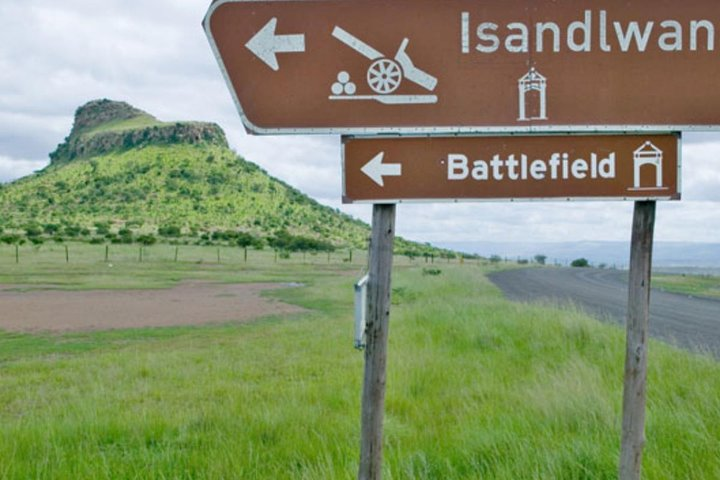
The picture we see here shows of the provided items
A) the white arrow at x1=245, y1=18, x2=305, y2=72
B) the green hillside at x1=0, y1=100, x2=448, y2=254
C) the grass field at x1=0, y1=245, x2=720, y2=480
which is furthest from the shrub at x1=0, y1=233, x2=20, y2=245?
the white arrow at x1=245, y1=18, x2=305, y2=72

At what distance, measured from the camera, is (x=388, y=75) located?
269 cm

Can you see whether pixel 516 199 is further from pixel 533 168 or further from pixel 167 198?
pixel 167 198

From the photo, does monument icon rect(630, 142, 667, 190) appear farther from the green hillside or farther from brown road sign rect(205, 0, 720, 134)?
the green hillside

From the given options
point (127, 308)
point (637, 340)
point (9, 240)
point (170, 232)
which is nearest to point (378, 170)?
point (637, 340)

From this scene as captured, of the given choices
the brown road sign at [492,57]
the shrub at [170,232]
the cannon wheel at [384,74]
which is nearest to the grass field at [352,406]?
the brown road sign at [492,57]

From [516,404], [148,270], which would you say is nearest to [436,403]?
[516,404]

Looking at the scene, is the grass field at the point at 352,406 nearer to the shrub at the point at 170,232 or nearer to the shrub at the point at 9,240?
the shrub at the point at 9,240

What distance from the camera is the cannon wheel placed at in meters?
2.69

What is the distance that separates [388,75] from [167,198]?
298ft

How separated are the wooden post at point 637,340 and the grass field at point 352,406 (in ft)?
2.43

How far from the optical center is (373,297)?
286 centimetres

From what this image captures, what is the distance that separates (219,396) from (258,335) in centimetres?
663

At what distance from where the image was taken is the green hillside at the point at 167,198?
76.4 metres

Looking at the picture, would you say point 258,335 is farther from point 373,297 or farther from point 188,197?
point 188,197
